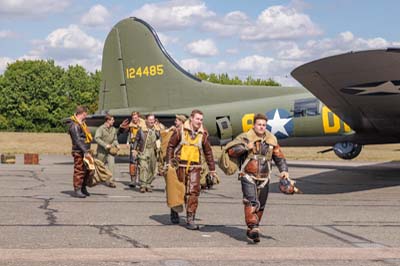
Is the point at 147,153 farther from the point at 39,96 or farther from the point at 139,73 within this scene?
the point at 39,96

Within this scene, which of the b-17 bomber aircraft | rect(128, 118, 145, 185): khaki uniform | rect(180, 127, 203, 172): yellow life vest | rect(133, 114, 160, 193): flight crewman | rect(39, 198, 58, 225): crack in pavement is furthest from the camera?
rect(128, 118, 145, 185): khaki uniform

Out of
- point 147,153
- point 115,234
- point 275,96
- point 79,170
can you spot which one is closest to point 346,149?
point 275,96

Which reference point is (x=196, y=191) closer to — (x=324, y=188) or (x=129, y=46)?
(x=324, y=188)

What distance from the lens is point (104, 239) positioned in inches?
287

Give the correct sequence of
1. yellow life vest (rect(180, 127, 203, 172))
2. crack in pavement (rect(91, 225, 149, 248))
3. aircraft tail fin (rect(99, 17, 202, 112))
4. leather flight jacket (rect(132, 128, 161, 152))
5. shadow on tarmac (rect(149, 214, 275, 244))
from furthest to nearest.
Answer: aircraft tail fin (rect(99, 17, 202, 112))
leather flight jacket (rect(132, 128, 161, 152))
yellow life vest (rect(180, 127, 203, 172))
shadow on tarmac (rect(149, 214, 275, 244))
crack in pavement (rect(91, 225, 149, 248))

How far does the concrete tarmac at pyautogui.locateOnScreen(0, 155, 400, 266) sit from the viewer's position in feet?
20.8

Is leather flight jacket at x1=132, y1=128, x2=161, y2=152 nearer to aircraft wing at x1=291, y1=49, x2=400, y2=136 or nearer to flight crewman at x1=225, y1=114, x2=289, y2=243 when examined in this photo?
aircraft wing at x1=291, y1=49, x2=400, y2=136

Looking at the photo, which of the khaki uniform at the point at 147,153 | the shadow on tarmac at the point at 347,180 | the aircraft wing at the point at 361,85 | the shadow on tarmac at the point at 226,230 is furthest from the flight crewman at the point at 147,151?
the shadow on tarmac at the point at 226,230

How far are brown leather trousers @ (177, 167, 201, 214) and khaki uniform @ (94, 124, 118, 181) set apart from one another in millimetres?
5907

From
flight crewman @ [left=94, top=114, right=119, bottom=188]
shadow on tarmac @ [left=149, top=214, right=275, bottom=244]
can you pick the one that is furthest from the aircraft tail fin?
shadow on tarmac @ [left=149, top=214, right=275, bottom=244]

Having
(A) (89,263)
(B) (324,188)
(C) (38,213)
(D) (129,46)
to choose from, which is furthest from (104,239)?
(D) (129,46)

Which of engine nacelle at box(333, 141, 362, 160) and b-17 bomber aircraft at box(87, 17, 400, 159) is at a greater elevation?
b-17 bomber aircraft at box(87, 17, 400, 159)

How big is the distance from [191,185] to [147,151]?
5344mm

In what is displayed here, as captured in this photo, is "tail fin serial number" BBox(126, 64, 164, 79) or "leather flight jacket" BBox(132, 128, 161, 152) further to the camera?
"tail fin serial number" BBox(126, 64, 164, 79)
